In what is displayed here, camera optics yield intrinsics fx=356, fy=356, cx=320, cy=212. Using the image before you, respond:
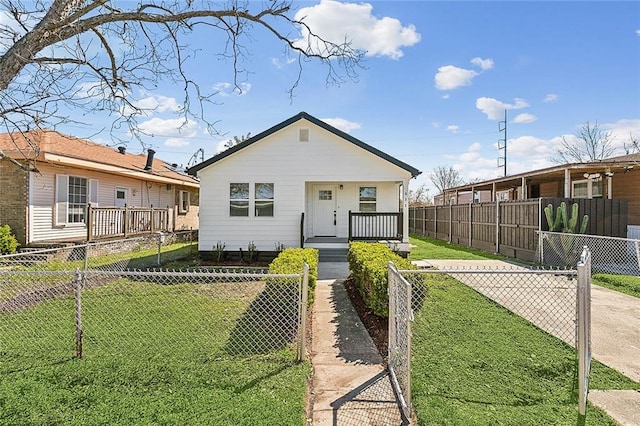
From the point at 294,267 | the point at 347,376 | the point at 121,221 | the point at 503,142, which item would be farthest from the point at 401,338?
the point at 503,142

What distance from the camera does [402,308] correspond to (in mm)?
3684

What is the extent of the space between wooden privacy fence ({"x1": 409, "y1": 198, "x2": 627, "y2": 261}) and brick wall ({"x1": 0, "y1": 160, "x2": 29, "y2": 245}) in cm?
1688

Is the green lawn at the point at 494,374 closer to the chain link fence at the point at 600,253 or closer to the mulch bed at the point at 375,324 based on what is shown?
the mulch bed at the point at 375,324

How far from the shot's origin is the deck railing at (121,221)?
13.0m

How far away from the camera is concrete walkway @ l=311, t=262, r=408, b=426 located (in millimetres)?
3156

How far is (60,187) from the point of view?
12.9 meters

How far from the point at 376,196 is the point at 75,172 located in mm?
11615

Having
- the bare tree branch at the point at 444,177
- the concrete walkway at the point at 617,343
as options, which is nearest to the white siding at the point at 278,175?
the concrete walkway at the point at 617,343

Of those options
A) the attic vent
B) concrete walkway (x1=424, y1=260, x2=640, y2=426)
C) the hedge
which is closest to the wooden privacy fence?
concrete walkway (x1=424, y1=260, x2=640, y2=426)

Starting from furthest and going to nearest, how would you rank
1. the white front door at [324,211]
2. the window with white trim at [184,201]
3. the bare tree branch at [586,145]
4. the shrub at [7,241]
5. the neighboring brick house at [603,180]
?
the bare tree branch at [586,145] → the window with white trim at [184,201] → the white front door at [324,211] → the neighboring brick house at [603,180] → the shrub at [7,241]

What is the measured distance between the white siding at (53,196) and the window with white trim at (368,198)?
10416mm

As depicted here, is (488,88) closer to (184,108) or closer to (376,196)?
(376,196)

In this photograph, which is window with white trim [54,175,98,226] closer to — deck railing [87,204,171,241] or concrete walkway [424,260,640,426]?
deck railing [87,204,171,241]

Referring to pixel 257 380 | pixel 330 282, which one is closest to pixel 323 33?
pixel 330 282
